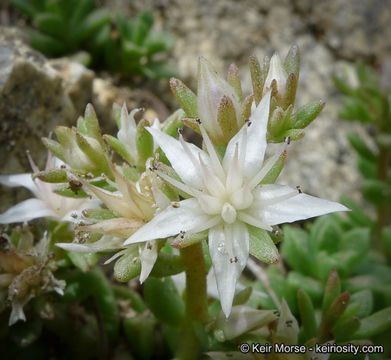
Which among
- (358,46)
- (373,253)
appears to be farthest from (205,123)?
(358,46)

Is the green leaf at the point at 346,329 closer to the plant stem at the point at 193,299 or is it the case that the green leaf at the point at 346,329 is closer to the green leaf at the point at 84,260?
the plant stem at the point at 193,299

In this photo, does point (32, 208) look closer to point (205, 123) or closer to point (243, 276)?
point (205, 123)

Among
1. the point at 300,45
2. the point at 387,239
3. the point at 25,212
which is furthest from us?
the point at 300,45

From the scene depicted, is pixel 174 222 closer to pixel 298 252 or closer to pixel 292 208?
pixel 292 208

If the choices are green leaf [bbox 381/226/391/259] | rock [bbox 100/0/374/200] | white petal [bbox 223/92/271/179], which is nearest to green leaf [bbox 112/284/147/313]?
white petal [bbox 223/92/271/179]

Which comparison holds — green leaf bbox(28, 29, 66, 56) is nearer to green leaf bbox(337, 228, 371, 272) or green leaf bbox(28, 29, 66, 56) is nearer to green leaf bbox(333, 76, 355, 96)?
green leaf bbox(333, 76, 355, 96)

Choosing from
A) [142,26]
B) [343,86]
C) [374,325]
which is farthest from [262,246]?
[142,26]

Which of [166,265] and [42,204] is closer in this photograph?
[166,265]
